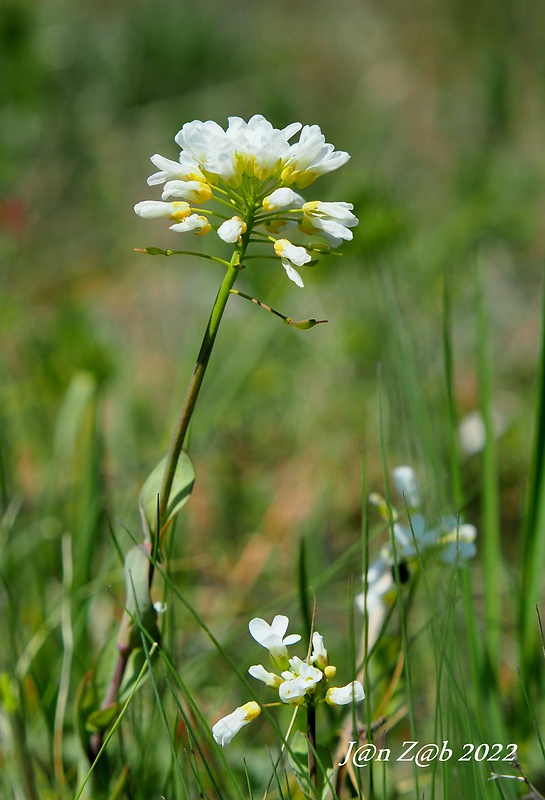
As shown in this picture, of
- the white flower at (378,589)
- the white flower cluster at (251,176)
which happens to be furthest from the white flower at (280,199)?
the white flower at (378,589)

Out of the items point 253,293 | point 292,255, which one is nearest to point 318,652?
point 292,255

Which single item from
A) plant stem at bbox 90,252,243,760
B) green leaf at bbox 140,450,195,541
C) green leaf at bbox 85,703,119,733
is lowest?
green leaf at bbox 85,703,119,733

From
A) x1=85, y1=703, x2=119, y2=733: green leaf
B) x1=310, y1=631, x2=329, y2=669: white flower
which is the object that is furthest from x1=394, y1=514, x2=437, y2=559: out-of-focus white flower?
x1=85, y1=703, x2=119, y2=733: green leaf

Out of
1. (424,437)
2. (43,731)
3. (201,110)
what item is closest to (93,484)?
(43,731)

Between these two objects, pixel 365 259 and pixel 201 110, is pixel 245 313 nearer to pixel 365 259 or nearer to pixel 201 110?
pixel 365 259

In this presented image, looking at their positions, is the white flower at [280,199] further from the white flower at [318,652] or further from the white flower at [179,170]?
the white flower at [318,652]

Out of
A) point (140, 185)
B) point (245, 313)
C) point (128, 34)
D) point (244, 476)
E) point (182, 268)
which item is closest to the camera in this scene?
point (244, 476)

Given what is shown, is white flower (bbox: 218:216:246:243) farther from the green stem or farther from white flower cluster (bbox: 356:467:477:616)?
white flower cluster (bbox: 356:467:477:616)
